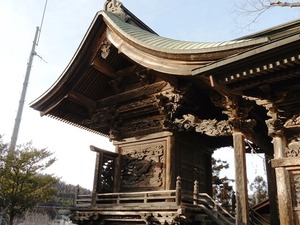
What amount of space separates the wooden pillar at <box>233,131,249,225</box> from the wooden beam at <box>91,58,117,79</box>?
200 inches

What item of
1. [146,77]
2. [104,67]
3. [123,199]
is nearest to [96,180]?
[123,199]

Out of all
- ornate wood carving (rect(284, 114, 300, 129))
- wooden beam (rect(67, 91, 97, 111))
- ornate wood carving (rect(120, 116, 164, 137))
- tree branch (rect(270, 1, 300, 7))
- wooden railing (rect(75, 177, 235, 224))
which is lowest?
wooden railing (rect(75, 177, 235, 224))

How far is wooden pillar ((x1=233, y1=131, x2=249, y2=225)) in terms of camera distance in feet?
18.5

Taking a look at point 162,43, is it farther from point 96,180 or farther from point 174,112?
point 96,180

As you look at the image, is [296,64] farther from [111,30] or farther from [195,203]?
[111,30]

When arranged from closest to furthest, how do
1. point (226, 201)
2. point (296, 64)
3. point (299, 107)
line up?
point (296, 64)
point (299, 107)
point (226, 201)

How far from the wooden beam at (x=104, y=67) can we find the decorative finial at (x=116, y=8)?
1.79 meters

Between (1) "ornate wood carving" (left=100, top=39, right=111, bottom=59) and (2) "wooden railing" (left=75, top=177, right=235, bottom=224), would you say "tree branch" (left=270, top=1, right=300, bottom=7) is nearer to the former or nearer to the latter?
(1) "ornate wood carving" (left=100, top=39, right=111, bottom=59)

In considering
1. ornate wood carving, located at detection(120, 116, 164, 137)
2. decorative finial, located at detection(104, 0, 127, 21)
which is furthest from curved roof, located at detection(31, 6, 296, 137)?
ornate wood carving, located at detection(120, 116, 164, 137)

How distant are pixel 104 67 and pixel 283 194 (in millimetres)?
6523

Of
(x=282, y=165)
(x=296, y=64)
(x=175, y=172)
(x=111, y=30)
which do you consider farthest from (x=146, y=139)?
(x=296, y=64)

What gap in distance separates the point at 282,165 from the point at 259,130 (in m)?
4.51

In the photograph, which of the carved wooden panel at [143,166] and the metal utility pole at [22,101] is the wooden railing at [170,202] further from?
the metal utility pole at [22,101]

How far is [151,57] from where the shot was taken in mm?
7383
